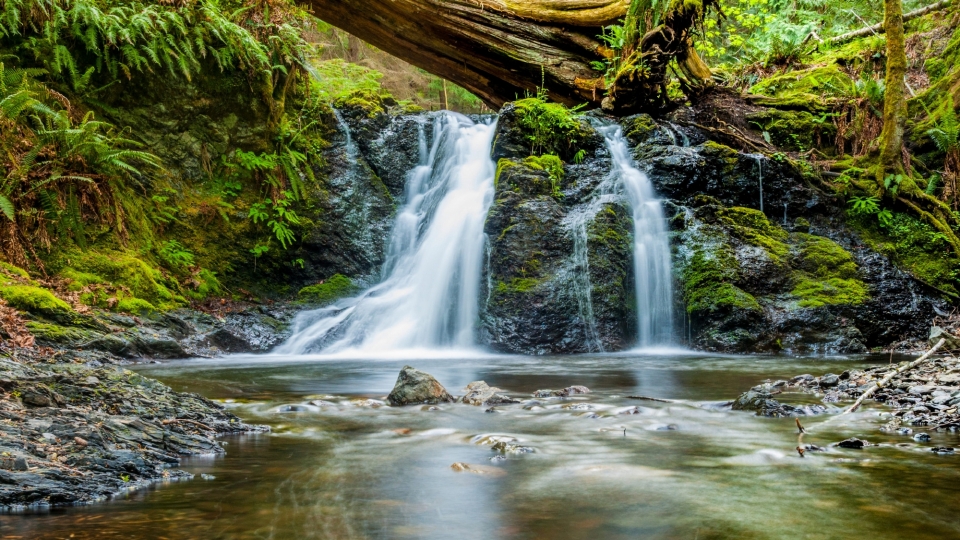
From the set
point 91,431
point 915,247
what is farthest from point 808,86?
point 91,431

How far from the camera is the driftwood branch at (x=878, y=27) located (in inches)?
508

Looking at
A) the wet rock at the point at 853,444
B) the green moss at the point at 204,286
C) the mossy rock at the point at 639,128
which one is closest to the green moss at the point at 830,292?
the mossy rock at the point at 639,128

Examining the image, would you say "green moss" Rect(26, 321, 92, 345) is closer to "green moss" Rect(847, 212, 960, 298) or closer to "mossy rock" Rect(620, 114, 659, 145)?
"mossy rock" Rect(620, 114, 659, 145)

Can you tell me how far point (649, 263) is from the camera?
355 inches

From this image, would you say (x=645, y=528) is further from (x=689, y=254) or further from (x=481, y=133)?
(x=481, y=133)

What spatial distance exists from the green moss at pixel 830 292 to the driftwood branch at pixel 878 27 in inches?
284

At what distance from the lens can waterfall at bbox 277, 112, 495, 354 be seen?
8711 mm

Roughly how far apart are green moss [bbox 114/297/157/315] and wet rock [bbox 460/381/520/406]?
474 centimetres

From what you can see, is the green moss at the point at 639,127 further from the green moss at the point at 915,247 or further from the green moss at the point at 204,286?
the green moss at the point at 204,286

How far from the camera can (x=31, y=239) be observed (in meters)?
7.07

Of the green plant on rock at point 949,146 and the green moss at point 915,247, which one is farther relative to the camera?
the green plant on rock at point 949,146

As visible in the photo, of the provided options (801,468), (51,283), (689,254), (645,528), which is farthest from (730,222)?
(51,283)

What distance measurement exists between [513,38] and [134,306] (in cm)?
748

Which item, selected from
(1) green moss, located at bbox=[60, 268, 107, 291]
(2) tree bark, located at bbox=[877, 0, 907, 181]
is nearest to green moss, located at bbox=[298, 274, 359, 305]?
(1) green moss, located at bbox=[60, 268, 107, 291]
